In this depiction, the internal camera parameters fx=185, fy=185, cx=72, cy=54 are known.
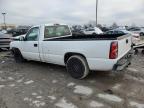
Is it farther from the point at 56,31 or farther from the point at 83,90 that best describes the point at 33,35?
the point at 83,90

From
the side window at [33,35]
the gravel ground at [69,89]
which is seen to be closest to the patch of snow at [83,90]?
the gravel ground at [69,89]

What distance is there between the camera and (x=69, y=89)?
500cm

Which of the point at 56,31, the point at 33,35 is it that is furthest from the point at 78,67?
the point at 33,35

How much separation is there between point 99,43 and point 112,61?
572mm

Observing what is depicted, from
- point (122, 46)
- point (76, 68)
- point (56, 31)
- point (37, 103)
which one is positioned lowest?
point (37, 103)

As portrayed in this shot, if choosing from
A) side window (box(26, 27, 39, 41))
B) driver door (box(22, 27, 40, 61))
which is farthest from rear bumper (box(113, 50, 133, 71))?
side window (box(26, 27, 39, 41))

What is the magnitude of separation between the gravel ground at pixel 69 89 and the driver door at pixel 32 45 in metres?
0.66

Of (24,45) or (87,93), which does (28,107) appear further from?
(24,45)

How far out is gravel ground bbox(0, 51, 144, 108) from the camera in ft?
13.5

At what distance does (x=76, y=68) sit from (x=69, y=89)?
86cm

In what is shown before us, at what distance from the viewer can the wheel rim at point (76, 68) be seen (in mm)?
5496

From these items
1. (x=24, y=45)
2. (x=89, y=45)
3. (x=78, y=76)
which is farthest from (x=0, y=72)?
(x=89, y=45)

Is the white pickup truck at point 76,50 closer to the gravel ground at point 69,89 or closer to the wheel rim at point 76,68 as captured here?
the wheel rim at point 76,68

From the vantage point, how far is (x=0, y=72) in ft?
23.2
